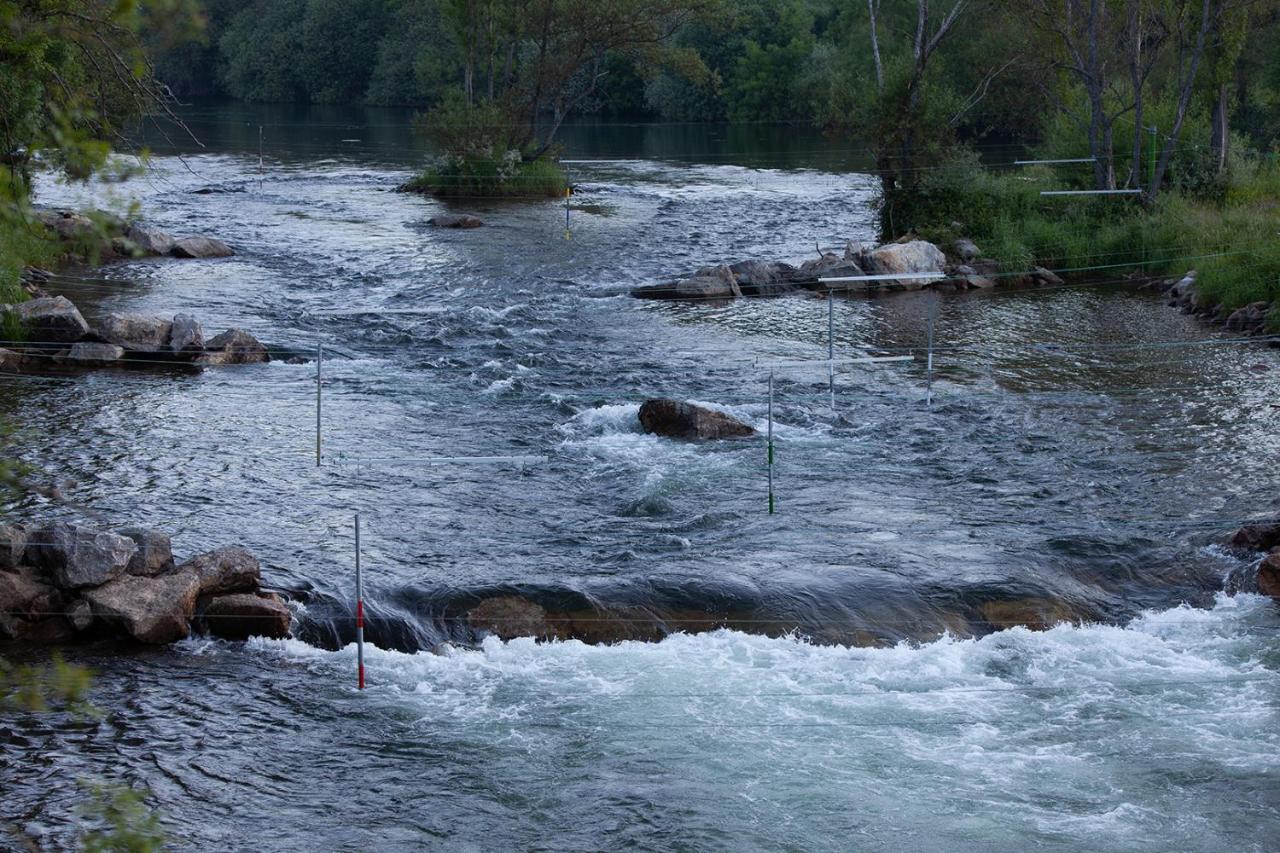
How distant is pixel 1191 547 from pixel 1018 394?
20.0ft

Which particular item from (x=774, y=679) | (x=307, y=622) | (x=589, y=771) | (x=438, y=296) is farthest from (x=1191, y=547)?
(x=438, y=296)

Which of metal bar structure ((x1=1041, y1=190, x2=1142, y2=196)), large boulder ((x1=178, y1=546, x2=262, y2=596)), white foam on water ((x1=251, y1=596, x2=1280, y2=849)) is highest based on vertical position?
metal bar structure ((x1=1041, y1=190, x2=1142, y2=196))

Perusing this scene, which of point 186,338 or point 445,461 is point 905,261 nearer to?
point 186,338

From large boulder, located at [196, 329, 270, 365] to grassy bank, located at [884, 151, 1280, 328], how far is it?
16.0 m

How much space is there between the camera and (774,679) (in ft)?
39.8

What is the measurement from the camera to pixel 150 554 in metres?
12.9

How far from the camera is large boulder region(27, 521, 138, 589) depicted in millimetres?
12578

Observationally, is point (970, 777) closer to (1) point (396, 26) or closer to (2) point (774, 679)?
(2) point (774, 679)

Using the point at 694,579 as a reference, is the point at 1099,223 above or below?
above

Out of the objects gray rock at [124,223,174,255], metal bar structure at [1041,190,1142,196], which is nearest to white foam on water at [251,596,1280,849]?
metal bar structure at [1041,190,1142,196]

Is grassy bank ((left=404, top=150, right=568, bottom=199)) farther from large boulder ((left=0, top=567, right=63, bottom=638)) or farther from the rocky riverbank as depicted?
large boulder ((left=0, top=567, right=63, bottom=638))

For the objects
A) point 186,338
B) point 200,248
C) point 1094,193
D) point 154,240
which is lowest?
point 186,338

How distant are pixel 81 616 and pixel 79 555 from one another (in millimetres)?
597

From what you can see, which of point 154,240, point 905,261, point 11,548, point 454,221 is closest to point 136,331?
point 11,548
